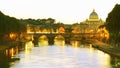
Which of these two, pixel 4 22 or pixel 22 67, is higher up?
pixel 4 22

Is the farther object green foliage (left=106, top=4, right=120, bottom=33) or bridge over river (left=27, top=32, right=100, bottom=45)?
bridge over river (left=27, top=32, right=100, bottom=45)

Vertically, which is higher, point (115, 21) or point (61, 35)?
point (115, 21)

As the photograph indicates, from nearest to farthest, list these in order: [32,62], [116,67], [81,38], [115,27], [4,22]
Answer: [116,67] < [32,62] < [115,27] < [4,22] < [81,38]

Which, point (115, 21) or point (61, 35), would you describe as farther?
point (61, 35)

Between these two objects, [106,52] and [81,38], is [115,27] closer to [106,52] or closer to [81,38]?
[106,52]

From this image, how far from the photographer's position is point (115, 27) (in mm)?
100125

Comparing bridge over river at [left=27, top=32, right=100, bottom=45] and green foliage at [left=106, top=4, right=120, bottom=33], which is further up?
green foliage at [left=106, top=4, right=120, bottom=33]

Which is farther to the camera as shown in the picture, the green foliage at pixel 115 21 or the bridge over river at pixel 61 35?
the bridge over river at pixel 61 35

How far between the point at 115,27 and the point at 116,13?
8.98 ft

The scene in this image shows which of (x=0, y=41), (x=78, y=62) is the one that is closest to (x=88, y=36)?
(x=0, y=41)

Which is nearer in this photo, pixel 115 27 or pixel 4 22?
pixel 115 27

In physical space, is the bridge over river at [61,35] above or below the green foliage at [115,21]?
below

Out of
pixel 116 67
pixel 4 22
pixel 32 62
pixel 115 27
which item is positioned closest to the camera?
pixel 116 67

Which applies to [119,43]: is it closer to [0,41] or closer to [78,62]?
[78,62]
